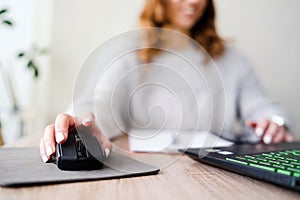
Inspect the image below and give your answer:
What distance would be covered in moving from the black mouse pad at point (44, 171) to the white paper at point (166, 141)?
126 millimetres

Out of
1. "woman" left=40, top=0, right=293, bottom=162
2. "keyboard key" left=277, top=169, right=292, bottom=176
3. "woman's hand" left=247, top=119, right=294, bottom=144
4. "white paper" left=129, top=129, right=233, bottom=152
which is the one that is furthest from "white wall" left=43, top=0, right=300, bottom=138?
"keyboard key" left=277, top=169, right=292, bottom=176

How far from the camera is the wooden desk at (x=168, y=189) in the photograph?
0.37 m

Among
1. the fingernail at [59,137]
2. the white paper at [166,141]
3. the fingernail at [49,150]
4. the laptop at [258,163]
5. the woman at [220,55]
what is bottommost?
the laptop at [258,163]

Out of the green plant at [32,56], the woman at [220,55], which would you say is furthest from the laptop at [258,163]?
the green plant at [32,56]

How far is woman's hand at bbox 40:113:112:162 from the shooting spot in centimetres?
50

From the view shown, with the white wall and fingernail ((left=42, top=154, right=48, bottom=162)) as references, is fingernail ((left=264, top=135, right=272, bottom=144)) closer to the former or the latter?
fingernail ((left=42, top=154, right=48, bottom=162))

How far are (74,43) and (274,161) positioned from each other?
47.8 inches

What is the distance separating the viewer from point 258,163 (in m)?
0.47

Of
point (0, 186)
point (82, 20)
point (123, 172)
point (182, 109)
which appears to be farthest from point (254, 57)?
point (0, 186)

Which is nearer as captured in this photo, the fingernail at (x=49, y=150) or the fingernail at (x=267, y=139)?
the fingernail at (x=49, y=150)

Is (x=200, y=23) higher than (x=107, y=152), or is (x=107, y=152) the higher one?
(x=200, y=23)

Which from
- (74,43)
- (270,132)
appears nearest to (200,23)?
(74,43)

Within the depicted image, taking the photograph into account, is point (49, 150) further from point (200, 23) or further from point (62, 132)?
point (200, 23)

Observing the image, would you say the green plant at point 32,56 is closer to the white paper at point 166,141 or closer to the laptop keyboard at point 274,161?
the white paper at point 166,141
